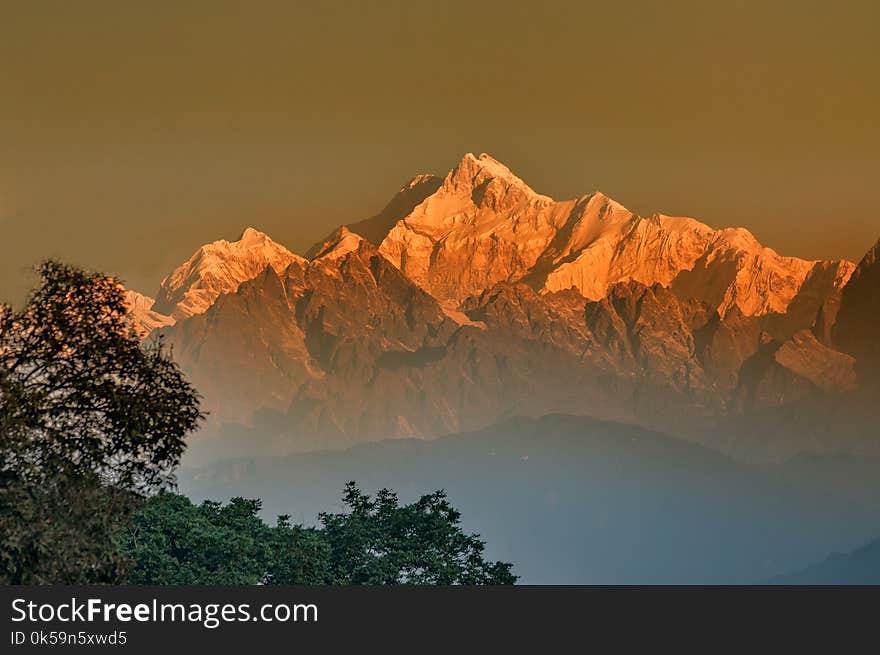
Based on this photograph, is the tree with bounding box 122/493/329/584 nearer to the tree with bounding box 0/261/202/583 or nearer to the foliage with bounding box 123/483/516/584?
the foliage with bounding box 123/483/516/584

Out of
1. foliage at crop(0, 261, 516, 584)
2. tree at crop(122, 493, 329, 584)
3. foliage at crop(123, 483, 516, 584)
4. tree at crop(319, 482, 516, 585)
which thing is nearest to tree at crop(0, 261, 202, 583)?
foliage at crop(0, 261, 516, 584)

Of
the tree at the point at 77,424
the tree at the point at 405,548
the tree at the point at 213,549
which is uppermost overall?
the tree at the point at 405,548

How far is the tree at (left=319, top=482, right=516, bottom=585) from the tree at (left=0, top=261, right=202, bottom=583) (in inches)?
1680

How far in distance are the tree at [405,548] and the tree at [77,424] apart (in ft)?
140

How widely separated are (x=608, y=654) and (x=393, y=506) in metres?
59.5

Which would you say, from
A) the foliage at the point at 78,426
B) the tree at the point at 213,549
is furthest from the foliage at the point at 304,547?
the foliage at the point at 78,426

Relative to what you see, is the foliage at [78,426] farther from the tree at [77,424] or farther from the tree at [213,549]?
the tree at [213,549]

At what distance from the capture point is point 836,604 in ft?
151

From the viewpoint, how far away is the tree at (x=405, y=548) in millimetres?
94500

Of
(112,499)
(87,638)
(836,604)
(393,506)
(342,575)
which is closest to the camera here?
(87,638)

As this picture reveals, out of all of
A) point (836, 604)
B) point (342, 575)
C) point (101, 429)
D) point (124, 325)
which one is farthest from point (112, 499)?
point (342, 575)

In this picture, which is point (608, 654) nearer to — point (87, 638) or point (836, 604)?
point (836, 604)

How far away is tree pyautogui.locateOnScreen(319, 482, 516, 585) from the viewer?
9450 cm

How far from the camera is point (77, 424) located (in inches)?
1914
